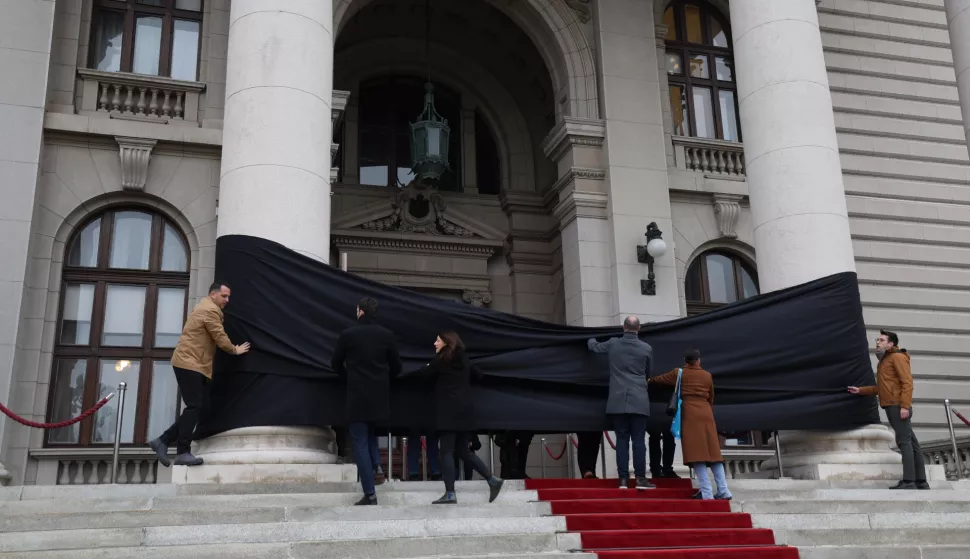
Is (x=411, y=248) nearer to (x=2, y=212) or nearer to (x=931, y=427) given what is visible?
(x=2, y=212)

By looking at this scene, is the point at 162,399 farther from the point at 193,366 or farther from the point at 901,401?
the point at 901,401

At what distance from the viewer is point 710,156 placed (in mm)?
19266

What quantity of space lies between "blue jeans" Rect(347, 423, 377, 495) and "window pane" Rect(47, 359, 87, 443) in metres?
6.92

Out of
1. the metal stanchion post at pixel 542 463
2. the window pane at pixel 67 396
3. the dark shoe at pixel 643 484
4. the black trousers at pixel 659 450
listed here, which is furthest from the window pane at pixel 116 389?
the dark shoe at pixel 643 484

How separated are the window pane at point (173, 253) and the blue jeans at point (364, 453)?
7.31 meters

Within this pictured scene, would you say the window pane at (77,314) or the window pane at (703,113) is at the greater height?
the window pane at (703,113)

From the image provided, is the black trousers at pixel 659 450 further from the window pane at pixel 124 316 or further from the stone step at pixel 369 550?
the window pane at pixel 124 316

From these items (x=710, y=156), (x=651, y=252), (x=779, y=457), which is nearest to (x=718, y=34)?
(x=710, y=156)

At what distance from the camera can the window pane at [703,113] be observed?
781 inches

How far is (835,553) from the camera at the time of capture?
9.05m

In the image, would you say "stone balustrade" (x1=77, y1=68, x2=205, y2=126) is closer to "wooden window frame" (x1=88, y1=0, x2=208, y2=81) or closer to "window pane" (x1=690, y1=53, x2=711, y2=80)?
"wooden window frame" (x1=88, y1=0, x2=208, y2=81)

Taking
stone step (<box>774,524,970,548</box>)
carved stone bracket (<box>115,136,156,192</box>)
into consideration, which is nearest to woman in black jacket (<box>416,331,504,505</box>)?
stone step (<box>774,524,970,548</box>)

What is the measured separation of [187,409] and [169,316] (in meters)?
6.11

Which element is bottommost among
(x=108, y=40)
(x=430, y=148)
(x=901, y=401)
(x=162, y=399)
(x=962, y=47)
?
(x=901, y=401)
